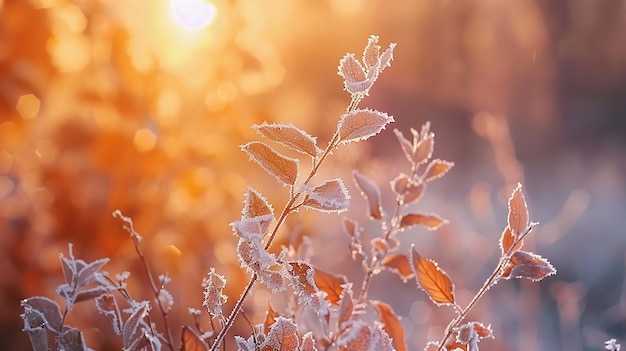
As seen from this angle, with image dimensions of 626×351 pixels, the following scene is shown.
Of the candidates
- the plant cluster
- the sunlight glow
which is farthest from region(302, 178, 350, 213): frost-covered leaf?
the sunlight glow

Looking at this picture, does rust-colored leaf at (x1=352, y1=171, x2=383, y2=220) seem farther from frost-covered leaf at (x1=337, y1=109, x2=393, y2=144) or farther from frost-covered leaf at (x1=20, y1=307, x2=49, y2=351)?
frost-covered leaf at (x1=20, y1=307, x2=49, y2=351)

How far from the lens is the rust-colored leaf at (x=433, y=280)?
463 mm

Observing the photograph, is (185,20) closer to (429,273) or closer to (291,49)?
(429,273)

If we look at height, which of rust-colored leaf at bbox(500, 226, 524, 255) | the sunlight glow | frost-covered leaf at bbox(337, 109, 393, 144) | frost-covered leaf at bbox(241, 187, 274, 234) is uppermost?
the sunlight glow

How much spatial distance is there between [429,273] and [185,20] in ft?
4.61

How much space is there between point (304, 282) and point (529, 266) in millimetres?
159

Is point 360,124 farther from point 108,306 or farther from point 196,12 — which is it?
point 196,12

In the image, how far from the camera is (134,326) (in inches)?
16.4

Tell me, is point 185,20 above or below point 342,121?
Answer: above

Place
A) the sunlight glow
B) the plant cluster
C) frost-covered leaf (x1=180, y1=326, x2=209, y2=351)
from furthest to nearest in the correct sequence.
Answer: the sunlight glow
frost-covered leaf (x1=180, y1=326, x2=209, y2=351)
the plant cluster

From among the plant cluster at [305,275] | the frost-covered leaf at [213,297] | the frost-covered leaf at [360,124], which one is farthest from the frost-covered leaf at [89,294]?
the frost-covered leaf at [360,124]

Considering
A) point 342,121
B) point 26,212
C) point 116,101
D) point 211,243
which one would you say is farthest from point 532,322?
point 342,121

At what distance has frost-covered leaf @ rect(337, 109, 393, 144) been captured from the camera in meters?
0.39

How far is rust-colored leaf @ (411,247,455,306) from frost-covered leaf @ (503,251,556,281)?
5 centimetres
